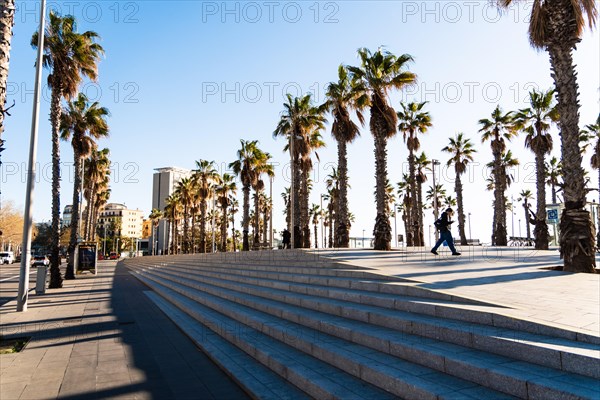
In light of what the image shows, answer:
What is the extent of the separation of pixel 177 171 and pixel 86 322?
462 feet

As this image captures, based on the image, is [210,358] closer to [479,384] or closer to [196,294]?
[479,384]

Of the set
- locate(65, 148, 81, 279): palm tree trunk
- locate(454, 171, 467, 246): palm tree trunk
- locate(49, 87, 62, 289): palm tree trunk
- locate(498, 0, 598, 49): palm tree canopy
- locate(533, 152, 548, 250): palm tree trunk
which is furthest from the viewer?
locate(454, 171, 467, 246): palm tree trunk

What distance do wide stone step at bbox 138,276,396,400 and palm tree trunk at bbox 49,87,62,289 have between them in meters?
14.1

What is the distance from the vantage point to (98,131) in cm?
2517

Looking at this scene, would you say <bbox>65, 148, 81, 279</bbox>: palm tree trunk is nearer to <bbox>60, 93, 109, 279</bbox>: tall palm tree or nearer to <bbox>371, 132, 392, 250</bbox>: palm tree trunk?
<bbox>60, 93, 109, 279</bbox>: tall palm tree

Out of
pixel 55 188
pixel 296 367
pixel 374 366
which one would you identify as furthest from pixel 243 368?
pixel 55 188

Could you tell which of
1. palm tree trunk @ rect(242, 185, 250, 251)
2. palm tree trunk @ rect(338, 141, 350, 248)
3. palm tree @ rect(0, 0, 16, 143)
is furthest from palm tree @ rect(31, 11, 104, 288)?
palm tree trunk @ rect(242, 185, 250, 251)

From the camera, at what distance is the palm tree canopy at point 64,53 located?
18312 mm

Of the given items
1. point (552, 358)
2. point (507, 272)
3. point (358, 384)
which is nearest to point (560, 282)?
point (507, 272)

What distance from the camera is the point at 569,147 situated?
1067 centimetres

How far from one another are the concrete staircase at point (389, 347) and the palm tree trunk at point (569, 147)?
19.4ft

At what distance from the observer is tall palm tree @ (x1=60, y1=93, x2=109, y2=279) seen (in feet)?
76.2

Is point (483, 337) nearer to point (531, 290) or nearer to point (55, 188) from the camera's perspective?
point (531, 290)

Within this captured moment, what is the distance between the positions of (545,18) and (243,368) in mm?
13030
